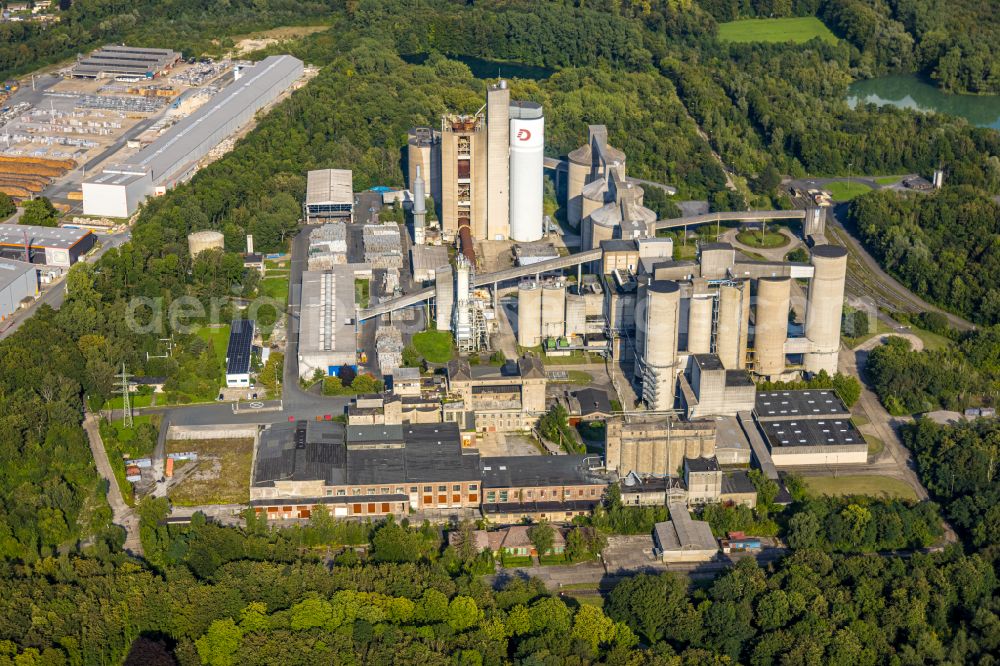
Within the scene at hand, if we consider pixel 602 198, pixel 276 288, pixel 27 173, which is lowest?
pixel 276 288

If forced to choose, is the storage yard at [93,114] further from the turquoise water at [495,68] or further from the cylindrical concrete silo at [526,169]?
the cylindrical concrete silo at [526,169]

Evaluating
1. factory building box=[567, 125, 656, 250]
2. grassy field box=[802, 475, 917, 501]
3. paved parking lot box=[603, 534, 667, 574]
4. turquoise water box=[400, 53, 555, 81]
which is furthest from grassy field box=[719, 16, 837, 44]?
A: paved parking lot box=[603, 534, 667, 574]

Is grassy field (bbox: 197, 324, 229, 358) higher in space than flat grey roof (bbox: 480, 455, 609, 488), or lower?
lower

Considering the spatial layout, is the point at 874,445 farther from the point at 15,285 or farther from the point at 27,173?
the point at 27,173

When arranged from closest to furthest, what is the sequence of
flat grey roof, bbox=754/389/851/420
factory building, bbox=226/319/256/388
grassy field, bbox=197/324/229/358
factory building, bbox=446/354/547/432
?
factory building, bbox=446/354/547/432
flat grey roof, bbox=754/389/851/420
factory building, bbox=226/319/256/388
grassy field, bbox=197/324/229/358

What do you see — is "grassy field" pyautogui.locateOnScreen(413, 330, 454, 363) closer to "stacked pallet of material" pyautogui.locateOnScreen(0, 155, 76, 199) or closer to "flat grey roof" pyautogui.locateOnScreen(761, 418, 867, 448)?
"flat grey roof" pyautogui.locateOnScreen(761, 418, 867, 448)

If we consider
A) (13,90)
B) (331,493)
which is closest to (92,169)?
(13,90)

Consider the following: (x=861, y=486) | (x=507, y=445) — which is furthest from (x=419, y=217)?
(x=861, y=486)
